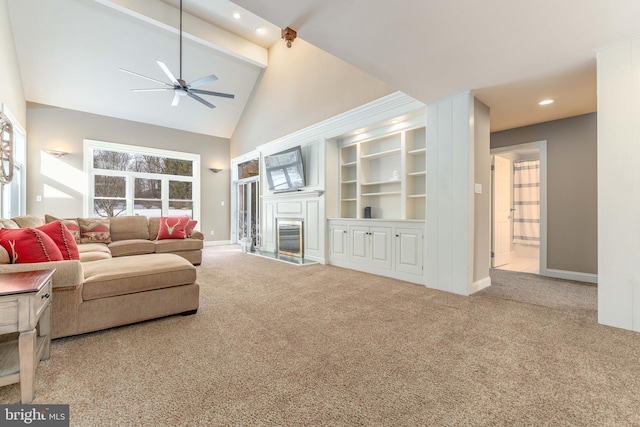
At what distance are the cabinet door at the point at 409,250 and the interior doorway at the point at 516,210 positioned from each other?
223 cm

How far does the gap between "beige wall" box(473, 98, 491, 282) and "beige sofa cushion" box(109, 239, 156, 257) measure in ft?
16.3

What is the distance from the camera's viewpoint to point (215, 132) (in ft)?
27.3

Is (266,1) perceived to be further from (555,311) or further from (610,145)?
(555,311)

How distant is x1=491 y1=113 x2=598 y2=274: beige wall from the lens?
12.7ft

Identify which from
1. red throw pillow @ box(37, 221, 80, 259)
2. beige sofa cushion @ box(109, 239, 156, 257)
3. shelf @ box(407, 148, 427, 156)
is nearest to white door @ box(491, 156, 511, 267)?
shelf @ box(407, 148, 427, 156)

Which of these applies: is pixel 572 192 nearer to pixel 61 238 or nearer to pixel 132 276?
pixel 132 276

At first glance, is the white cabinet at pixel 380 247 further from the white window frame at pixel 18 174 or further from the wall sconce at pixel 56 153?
the wall sconce at pixel 56 153

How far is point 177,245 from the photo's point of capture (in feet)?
16.1

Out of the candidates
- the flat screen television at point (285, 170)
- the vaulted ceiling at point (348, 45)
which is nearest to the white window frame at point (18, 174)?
the vaulted ceiling at point (348, 45)

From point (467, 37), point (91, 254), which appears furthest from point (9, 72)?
point (467, 37)

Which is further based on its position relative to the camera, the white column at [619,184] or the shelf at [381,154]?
the shelf at [381,154]

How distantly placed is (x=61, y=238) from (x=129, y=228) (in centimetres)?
297

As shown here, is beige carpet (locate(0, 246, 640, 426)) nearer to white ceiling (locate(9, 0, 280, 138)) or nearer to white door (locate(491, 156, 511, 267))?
white door (locate(491, 156, 511, 267))

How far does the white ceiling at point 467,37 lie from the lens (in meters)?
1.86
